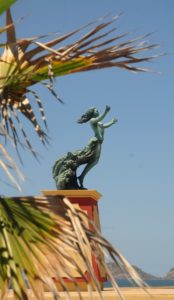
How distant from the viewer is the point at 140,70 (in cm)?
354

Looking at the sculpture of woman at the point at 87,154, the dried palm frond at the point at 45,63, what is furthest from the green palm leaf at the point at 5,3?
the sculpture of woman at the point at 87,154

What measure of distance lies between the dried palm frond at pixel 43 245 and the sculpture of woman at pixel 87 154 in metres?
10.9

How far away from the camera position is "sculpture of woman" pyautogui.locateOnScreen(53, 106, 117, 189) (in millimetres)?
14062

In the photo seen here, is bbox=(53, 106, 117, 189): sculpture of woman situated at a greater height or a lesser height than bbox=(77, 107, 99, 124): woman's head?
lesser

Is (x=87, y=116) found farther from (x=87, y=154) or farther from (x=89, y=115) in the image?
(x=87, y=154)

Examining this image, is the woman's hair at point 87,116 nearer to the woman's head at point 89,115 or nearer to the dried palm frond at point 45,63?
the woman's head at point 89,115

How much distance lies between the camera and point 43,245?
2916 mm

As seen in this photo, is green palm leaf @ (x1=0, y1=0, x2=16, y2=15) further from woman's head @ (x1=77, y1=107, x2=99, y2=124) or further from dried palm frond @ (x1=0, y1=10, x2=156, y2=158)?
woman's head @ (x1=77, y1=107, x2=99, y2=124)

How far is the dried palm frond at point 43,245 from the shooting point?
283cm

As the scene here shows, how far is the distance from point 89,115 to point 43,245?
11441 millimetres

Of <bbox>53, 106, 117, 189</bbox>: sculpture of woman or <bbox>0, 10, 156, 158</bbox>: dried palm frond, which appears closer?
<bbox>0, 10, 156, 158</bbox>: dried palm frond

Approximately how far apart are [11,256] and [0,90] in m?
1.07

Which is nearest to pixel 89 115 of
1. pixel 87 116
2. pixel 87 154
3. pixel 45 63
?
pixel 87 116

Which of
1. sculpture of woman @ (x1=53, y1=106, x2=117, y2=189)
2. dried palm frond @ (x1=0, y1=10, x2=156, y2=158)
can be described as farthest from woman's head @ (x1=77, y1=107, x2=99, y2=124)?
dried palm frond @ (x1=0, y1=10, x2=156, y2=158)
